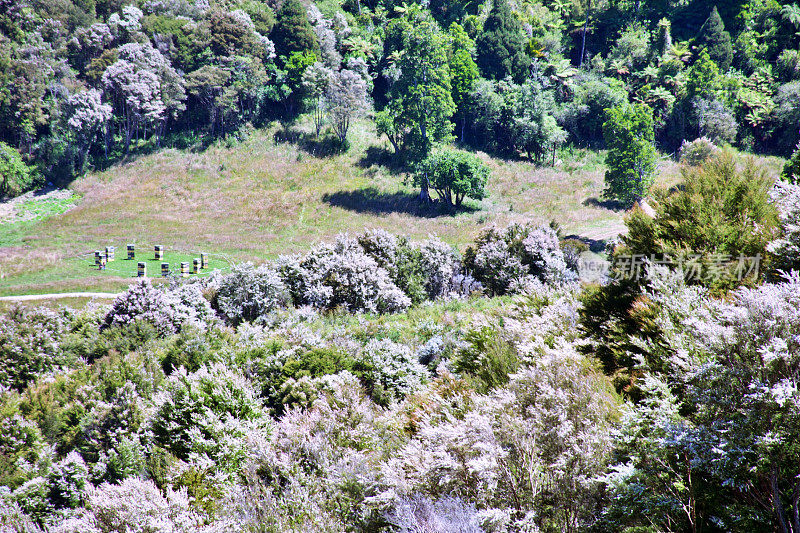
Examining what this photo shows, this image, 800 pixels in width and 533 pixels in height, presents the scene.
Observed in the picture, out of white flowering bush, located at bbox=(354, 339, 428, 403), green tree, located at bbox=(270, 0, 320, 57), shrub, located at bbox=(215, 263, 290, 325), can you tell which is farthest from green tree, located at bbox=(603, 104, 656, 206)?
green tree, located at bbox=(270, 0, 320, 57)

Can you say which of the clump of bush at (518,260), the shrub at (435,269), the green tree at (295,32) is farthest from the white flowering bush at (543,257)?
the green tree at (295,32)

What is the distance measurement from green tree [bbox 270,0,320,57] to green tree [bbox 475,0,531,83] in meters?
18.2

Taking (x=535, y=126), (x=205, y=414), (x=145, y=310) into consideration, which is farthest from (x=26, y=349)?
(x=535, y=126)

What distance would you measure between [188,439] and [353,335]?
17.1 feet

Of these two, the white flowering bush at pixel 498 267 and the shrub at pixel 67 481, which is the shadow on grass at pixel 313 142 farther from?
the shrub at pixel 67 481

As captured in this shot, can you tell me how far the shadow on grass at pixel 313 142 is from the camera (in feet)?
144

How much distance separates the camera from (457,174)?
114 feet

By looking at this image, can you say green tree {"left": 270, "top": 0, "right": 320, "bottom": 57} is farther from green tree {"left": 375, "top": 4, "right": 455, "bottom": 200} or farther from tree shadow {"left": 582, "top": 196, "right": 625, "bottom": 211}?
tree shadow {"left": 582, "top": 196, "right": 625, "bottom": 211}

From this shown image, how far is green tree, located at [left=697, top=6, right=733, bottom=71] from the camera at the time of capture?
49750 millimetres

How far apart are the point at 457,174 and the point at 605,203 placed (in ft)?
37.1

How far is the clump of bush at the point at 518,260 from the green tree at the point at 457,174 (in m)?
18.2

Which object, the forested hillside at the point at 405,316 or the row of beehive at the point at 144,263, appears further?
the row of beehive at the point at 144,263

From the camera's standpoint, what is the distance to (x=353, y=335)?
40.7 feet

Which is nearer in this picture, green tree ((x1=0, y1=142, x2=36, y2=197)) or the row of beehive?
the row of beehive
